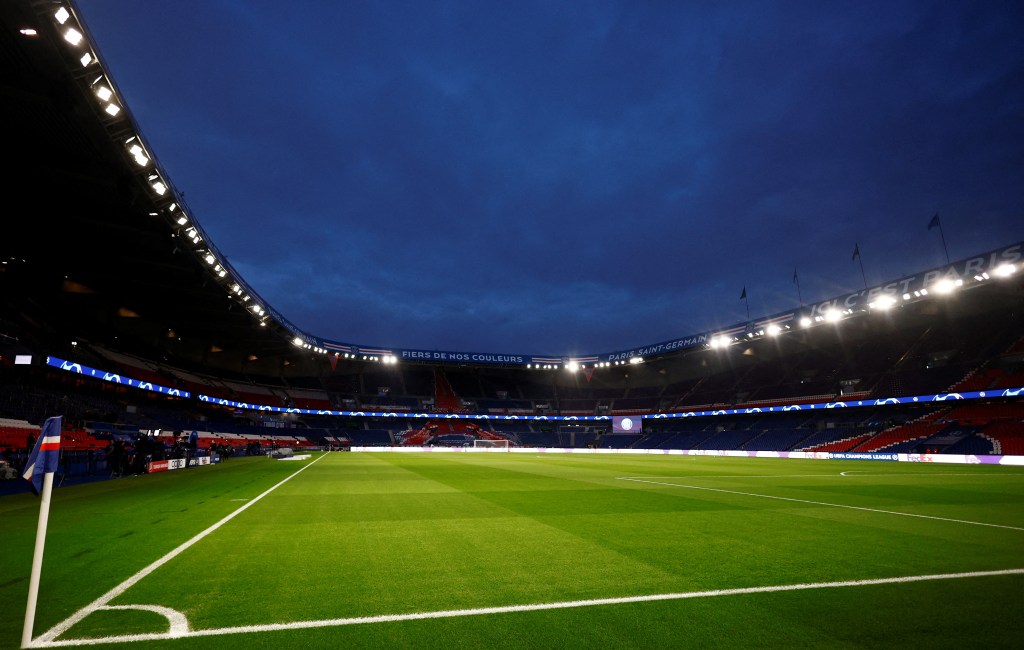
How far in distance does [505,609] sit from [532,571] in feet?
4.17

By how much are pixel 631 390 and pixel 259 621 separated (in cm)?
7709

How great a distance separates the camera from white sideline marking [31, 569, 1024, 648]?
11.5 feet

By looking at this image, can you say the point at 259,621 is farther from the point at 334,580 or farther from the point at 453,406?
the point at 453,406

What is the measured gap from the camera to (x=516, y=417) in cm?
7562

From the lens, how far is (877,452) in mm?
35750

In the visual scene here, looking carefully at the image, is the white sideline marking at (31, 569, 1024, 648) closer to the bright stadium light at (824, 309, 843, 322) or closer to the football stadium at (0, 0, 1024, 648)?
the football stadium at (0, 0, 1024, 648)

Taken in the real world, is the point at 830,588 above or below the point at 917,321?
below

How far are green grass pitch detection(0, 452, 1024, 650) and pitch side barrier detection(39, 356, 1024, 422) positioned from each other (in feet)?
88.5

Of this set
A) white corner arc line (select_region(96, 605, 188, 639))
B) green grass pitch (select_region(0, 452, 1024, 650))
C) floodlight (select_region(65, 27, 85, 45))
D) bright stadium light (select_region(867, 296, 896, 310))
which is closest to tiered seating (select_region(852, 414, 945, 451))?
bright stadium light (select_region(867, 296, 896, 310))

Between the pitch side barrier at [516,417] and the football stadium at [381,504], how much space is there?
1.40 feet

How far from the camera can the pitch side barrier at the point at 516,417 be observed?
3288 centimetres

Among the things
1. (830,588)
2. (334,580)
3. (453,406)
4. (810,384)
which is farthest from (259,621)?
(453,406)

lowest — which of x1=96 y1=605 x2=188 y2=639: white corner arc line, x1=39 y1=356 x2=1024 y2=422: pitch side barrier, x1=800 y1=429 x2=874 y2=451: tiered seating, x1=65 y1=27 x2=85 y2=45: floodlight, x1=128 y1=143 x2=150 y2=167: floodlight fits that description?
x1=800 y1=429 x2=874 y2=451: tiered seating

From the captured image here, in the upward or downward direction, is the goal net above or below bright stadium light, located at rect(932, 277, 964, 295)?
below
